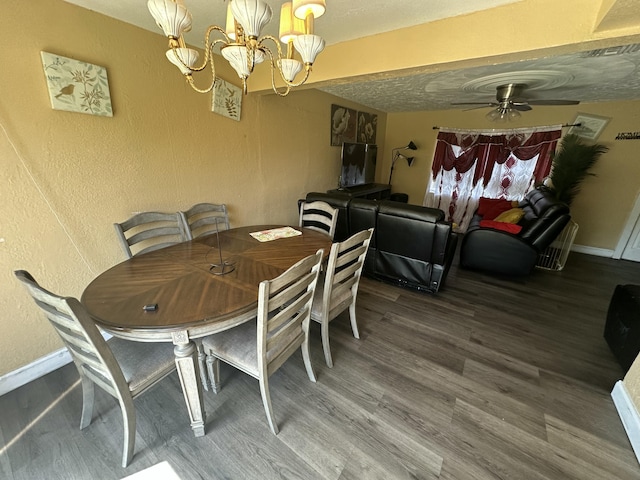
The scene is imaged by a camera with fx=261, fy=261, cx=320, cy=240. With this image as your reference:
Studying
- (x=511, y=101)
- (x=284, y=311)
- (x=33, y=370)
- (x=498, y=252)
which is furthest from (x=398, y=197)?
(x=33, y=370)

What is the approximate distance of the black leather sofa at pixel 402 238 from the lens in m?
2.33

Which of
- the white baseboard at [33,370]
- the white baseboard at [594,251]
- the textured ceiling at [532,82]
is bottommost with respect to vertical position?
the white baseboard at [33,370]

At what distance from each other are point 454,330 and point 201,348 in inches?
74.0

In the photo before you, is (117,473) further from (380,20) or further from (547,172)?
(547,172)

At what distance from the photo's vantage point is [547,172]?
13.1 ft

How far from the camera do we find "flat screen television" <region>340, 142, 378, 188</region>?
416cm

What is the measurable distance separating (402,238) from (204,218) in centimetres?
180

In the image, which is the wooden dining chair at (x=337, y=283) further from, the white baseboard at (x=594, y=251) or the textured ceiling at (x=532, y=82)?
the white baseboard at (x=594, y=251)

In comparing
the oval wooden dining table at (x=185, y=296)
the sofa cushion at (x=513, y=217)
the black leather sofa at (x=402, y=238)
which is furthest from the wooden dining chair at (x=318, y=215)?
the sofa cushion at (x=513, y=217)

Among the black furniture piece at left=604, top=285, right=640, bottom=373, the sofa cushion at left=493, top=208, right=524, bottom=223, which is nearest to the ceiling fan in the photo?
the sofa cushion at left=493, top=208, right=524, bottom=223

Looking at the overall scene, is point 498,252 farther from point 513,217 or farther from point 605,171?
point 605,171

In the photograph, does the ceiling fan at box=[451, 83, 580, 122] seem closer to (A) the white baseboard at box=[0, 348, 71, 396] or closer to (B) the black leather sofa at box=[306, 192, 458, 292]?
(B) the black leather sofa at box=[306, 192, 458, 292]

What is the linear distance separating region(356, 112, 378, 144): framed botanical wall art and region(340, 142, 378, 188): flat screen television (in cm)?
16

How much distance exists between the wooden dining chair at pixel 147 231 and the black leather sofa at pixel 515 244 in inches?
119
